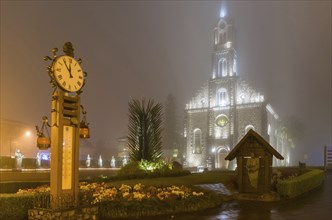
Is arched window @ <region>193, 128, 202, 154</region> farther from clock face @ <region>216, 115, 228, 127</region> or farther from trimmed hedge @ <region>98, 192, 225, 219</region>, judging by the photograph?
trimmed hedge @ <region>98, 192, 225, 219</region>

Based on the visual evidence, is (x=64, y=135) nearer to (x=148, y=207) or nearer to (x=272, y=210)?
(x=148, y=207)

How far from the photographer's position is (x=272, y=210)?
46.5ft

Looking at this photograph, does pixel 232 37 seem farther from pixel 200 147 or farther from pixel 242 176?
pixel 242 176

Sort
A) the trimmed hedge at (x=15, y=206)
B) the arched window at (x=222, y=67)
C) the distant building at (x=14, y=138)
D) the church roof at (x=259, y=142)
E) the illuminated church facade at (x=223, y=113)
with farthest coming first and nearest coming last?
1. the distant building at (x=14, y=138)
2. the arched window at (x=222, y=67)
3. the illuminated church facade at (x=223, y=113)
4. the church roof at (x=259, y=142)
5. the trimmed hedge at (x=15, y=206)

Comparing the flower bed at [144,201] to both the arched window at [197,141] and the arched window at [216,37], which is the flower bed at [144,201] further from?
the arched window at [216,37]

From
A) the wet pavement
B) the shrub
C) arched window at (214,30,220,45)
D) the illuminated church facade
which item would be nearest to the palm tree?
the shrub

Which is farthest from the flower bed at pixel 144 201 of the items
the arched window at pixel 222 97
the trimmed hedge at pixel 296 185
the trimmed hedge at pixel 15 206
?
the arched window at pixel 222 97

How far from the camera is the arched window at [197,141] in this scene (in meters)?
71.6

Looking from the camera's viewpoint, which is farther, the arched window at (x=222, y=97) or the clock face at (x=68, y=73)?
the arched window at (x=222, y=97)

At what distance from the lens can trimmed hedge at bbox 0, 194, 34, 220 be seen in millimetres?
11531

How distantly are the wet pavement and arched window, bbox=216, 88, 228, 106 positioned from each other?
53.6m

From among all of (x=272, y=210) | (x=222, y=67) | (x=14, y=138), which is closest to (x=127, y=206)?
(x=272, y=210)

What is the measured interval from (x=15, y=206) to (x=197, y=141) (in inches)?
2455

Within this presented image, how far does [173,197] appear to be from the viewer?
14133 millimetres
